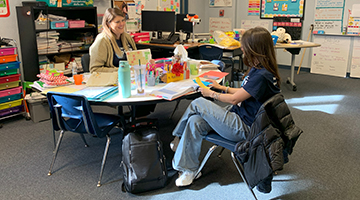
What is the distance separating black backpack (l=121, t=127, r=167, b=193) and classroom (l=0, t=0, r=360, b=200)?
0.22 feet

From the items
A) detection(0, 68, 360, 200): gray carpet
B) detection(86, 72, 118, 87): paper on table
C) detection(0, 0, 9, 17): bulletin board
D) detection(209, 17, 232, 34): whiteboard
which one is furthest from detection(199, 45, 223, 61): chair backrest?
detection(209, 17, 232, 34): whiteboard

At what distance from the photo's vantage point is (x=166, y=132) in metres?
3.23

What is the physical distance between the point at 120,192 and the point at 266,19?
204 inches

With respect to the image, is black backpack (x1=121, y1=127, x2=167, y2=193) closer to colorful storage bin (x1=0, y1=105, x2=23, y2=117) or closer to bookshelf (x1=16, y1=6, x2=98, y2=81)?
colorful storage bin (x1=0, y1=105, x2=23, y2=117)

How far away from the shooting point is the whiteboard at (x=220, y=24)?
686cm

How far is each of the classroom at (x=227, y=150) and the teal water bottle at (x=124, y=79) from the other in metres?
0.07

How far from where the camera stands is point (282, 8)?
19.9 ft

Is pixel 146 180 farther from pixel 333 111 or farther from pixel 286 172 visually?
pixel 333 111

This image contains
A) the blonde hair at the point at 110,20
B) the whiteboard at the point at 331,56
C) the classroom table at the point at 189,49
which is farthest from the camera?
the whiteboard at the point at 331,56

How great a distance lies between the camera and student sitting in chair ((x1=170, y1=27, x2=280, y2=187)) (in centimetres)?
200

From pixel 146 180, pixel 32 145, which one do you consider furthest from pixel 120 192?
pixel 32 145

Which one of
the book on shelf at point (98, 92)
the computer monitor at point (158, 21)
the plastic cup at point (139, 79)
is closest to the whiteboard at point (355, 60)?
the computer monitor at point (158, 21)

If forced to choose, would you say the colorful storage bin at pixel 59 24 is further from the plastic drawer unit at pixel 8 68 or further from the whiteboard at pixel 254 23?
the whiteboard at pixel 254 23

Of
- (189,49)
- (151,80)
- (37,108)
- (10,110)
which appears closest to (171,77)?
(151,80)
